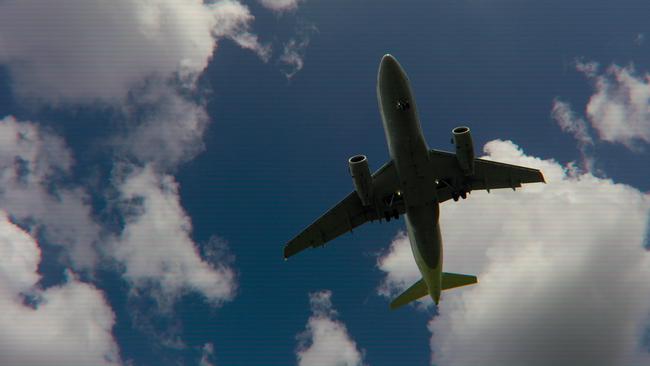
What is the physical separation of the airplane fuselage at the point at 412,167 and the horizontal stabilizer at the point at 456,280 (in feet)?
12.2

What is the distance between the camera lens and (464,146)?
32156 mm

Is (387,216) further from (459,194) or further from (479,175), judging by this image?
(479,175)

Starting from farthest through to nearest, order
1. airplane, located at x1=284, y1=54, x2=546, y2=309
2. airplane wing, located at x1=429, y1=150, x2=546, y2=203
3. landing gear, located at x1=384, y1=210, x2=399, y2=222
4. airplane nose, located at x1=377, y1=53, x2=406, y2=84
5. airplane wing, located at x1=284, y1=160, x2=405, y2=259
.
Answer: airplane wing, located at x1=284, y1=160, x2=405, y2=259
landing gear, located at x1=384, y1=210, x2=399, y2=222
airplane wing, located at x1=429, y1=150, x2=546, y2=203
airplane, located at x1=284, y1=54, x2=546, y2=309
airplane nose, located at x1=377, y1=53, x2=406, y2=84

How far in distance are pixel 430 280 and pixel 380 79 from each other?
1590cm

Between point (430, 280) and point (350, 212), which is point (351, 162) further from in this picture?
point (430, 280)

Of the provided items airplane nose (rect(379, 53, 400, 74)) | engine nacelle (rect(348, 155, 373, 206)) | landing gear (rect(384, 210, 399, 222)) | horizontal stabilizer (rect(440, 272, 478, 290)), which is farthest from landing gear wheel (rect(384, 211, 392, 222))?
airplane nose (rect(379, 53, 400, 74))

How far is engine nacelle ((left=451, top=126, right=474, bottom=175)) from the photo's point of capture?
31.8 metres

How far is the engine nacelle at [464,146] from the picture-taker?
104 ft

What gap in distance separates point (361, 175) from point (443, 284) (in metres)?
14.2

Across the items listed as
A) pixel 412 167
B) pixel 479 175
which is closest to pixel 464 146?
pixel 412 167

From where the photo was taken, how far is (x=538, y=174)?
3609 centimetres

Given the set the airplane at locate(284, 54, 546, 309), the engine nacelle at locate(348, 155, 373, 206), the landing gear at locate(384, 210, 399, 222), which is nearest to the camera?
the airplane at locate(284, 54, 546, 309)

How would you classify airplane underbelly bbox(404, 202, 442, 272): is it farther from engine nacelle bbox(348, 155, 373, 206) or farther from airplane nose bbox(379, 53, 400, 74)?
airplane nose bbox(379, 53, 400, 74)

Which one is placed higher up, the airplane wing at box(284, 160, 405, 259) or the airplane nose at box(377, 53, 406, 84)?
the airplane nose at box(377, 53, 406, 84)
